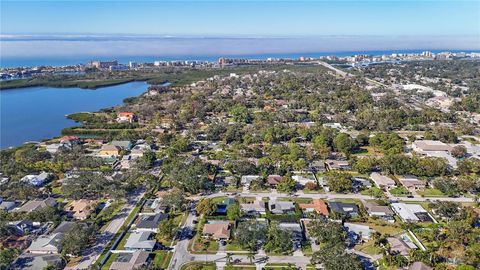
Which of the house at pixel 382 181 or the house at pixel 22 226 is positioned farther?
the house at pixel 382 181

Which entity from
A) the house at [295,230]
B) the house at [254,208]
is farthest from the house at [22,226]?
the house at [295,230]

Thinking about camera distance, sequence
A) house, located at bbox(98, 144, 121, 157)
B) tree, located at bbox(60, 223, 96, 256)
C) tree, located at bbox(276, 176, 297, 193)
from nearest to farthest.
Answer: tree, located at bbox(60, 223, 96, 256), tree, located at bbox(276, 176, 297, 193), house, located at bbox(98, 144, 121, 157)

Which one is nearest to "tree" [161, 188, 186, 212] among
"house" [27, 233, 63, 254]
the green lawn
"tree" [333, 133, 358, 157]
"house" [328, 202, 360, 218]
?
"house" [27, 233, 63, 254]

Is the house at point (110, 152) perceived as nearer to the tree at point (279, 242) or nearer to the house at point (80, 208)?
the house at point (80, 208)

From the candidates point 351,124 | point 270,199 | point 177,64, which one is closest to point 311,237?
point 270,199

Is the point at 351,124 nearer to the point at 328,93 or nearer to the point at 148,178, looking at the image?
the point at 328,93

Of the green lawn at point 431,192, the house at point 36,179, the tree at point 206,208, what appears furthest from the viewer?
the house at point 36,179

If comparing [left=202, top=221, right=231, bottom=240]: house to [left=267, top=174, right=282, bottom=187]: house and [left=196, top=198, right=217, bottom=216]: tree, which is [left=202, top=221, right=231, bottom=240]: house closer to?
[left=196, top=198, right=217, bottom=216]: tree
